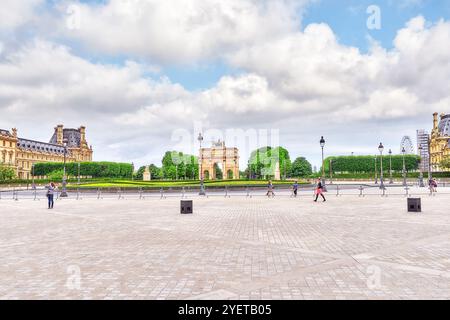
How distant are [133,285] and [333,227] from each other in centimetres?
888

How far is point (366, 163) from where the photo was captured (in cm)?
10869

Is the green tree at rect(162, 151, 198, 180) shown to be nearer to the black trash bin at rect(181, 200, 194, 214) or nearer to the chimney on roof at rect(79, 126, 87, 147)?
the chimney on roof at rect(79, 126, 87, 147)

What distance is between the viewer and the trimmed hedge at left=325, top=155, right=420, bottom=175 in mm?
107500

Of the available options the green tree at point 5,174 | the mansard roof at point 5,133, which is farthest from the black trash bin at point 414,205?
the mansard roof at point 5,133

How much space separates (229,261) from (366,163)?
11045 centimetres

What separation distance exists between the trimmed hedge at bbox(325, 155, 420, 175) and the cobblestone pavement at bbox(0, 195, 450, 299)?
4004 inches

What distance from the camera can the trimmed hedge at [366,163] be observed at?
108m

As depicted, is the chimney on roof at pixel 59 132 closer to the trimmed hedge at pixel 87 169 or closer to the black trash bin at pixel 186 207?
the trimmed hedge at pixel 87 169

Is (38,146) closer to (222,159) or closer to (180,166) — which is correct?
(180,166)

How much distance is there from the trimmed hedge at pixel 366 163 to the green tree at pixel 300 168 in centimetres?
1425

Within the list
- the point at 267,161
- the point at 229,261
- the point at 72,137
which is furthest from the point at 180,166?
the point at 229,261

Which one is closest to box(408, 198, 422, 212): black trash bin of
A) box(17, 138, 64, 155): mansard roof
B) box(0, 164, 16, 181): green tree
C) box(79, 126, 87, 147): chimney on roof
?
box(0, 164, 16, 181): green tree

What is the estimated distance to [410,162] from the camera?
10775 centimetres
